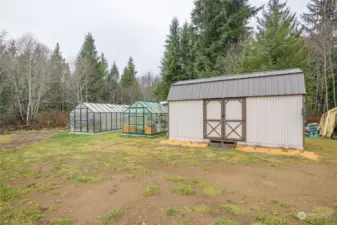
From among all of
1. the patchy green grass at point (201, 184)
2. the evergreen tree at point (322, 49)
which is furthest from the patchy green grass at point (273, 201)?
the evergreen tree at point (322, 49)

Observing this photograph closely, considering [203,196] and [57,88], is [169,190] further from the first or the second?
[57,88]

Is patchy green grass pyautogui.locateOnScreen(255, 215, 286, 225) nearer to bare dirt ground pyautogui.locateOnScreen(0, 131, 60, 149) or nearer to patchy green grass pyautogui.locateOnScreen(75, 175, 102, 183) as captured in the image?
patchy green grass pyautogui.locateOnScreen(75, 175, 102, 183)

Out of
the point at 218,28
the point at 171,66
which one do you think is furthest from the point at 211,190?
the point at 171,66

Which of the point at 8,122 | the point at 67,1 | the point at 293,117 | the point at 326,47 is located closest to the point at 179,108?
the point at 293,117

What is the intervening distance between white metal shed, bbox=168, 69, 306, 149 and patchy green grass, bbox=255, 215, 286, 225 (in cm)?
597

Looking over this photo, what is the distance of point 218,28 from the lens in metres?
18.3

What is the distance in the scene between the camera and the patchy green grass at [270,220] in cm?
270

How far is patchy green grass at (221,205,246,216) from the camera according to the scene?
298cm

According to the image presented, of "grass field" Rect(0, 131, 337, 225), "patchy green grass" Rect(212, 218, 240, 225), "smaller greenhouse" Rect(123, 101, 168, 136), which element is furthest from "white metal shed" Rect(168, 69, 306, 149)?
"patchy green grass" Rect(212, 218, 240, 225)

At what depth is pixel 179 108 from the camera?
410 inches

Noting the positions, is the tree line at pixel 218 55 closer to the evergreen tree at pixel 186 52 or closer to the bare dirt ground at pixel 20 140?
the evergreen tree at pixel 186 52

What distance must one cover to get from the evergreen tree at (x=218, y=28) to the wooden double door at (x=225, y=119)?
9274 millimetres

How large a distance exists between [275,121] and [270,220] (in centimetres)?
622

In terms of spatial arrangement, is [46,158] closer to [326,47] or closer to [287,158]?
[287,158]
